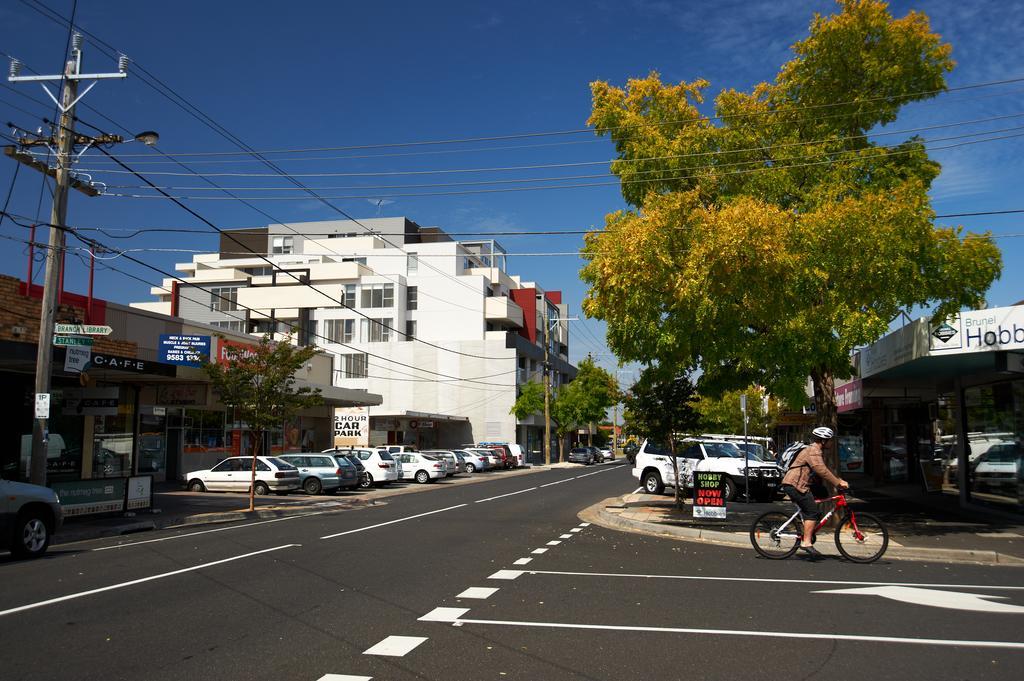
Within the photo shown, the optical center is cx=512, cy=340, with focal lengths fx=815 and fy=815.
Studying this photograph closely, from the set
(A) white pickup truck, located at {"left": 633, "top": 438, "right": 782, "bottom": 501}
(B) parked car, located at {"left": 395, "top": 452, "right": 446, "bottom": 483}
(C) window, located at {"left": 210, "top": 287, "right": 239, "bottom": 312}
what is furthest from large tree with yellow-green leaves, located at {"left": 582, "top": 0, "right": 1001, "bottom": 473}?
(C) window, located at {"left": 210, "top": 287, "right": 239, "bottom": 312}

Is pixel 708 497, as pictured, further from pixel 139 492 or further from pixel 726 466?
pixel 139 492

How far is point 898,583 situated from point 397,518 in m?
11.9

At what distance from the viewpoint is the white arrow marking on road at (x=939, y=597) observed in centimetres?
842

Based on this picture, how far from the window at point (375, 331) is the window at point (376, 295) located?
141cm

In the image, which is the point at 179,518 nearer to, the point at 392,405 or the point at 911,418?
the point at 911,418

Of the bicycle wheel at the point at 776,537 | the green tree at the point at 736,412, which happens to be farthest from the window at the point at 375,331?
the bicycle wheel at the point at 776,537

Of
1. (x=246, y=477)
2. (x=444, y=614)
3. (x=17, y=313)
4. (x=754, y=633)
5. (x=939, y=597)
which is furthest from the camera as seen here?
(x=246, y=477)

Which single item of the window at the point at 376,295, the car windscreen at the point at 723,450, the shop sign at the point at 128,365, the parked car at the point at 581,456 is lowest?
the parked car at the point at 581,456

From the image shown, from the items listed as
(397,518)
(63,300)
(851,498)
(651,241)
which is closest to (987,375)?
(851,498)

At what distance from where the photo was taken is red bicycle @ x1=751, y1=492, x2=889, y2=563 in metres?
11.7

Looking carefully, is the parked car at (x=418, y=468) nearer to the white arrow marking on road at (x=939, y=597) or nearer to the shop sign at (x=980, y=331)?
the shop sign at (x=980, y=331)

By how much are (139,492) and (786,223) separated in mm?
15738

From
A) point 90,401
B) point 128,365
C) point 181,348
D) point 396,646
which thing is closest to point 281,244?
point 181,348

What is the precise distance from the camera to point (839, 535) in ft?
39.2
